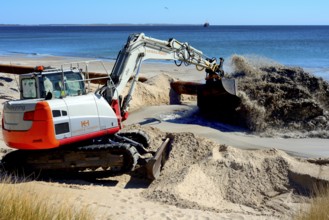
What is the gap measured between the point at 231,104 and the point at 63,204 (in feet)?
31.9

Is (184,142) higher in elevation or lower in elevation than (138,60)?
lower

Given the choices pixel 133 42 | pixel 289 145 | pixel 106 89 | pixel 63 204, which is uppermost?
pixel 133 42

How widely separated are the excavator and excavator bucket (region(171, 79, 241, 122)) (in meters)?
4.62

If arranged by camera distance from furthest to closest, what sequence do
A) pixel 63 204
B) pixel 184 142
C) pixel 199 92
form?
pixel 199 92 → pixel 184 142 → pixel 63 204

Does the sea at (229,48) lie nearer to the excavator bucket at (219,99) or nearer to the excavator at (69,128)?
the excavator bucket at (219,99)

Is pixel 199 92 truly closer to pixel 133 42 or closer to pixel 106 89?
pixel 133 42

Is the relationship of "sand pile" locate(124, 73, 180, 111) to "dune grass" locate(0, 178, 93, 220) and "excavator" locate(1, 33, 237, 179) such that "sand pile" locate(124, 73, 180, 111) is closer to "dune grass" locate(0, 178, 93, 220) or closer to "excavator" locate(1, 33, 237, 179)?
"excavator" locate(1, 33, 237, 179)

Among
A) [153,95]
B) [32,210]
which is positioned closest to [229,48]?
[153,95]

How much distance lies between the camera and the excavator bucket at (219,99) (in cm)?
1520

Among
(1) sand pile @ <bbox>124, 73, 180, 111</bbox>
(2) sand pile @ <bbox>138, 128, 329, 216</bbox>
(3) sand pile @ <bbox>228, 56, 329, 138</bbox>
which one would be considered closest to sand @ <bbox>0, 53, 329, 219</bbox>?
(2) sand pile @ <bbox>138, 128, 329, 216</bbox>

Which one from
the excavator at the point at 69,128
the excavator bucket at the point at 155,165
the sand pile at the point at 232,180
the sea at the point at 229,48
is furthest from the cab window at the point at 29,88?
the sea at the point at 229,48

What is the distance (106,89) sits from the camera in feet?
34.7

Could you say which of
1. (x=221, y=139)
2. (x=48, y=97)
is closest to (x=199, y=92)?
(x=221, y=139)

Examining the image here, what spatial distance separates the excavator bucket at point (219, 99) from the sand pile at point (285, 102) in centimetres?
30
